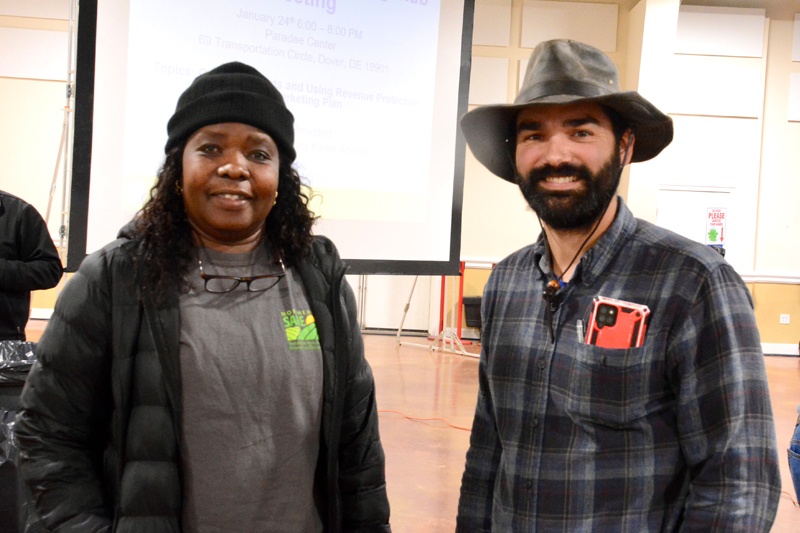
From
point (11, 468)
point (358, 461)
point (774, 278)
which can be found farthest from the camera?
point (774, 278)

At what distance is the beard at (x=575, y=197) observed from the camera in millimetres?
1082

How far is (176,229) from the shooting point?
1138 millimetres

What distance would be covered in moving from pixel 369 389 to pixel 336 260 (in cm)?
30

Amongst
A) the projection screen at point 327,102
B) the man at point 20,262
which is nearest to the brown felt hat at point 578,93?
the projection screen at point 327,102

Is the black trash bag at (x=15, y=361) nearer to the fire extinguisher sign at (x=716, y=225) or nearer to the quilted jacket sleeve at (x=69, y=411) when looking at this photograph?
the quilted jacket sleeve at (x=69, y=411)

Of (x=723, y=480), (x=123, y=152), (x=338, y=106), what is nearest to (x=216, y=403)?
(x=723, y=480)

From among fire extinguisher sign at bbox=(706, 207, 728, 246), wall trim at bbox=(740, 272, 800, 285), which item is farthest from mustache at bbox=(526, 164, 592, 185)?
wall trim at bbox=(740, 272, 800, 285)

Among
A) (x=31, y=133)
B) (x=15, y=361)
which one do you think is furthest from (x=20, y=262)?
(x=31, y=133)

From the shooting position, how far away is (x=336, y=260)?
1.27m

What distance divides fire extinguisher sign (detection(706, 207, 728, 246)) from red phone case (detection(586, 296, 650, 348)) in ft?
24.7

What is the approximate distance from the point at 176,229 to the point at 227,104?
271 mm

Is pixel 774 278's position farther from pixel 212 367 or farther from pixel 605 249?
pixel 212 367

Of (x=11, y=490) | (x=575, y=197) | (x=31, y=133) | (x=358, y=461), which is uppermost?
(x=31, y=133)

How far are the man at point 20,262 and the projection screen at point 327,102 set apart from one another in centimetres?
50
